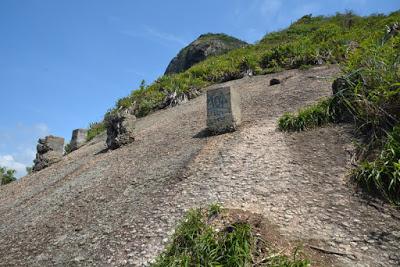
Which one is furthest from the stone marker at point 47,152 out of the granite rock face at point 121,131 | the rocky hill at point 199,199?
the rocky hill at point 199,199

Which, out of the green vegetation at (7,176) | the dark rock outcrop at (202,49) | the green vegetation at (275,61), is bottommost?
the green vegetation at (7,176)

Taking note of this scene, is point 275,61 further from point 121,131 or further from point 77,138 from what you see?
point 77,138

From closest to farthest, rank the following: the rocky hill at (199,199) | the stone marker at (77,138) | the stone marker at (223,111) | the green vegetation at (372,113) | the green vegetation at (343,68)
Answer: the rocky hill at (199,199), the green vegetation at (372,113), the green vegetation at (343,68), the stone marker at (223,111), the stone marker at (77,138)

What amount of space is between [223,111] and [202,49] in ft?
57.3

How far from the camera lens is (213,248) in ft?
12.7

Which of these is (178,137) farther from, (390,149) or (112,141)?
(390,149)

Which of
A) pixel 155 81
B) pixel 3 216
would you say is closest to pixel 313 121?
pixel 3 216

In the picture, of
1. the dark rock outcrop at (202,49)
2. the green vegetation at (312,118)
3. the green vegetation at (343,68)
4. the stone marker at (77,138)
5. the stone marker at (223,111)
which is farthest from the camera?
the dark rock outcrop at (202,49)

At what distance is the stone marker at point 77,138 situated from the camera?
14382 mm

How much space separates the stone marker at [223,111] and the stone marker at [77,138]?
312 inches

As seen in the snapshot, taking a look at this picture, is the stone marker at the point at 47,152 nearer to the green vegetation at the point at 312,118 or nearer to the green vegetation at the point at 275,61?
the green vegetation at the point at 275,61

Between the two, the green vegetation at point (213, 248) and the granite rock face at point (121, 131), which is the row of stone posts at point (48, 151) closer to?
the granite rock face at point (121, 131)

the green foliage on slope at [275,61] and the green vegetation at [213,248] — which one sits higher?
the green foliage on slope at [275,61]

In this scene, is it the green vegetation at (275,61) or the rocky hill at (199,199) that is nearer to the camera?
the rocky hill at (199,199)
